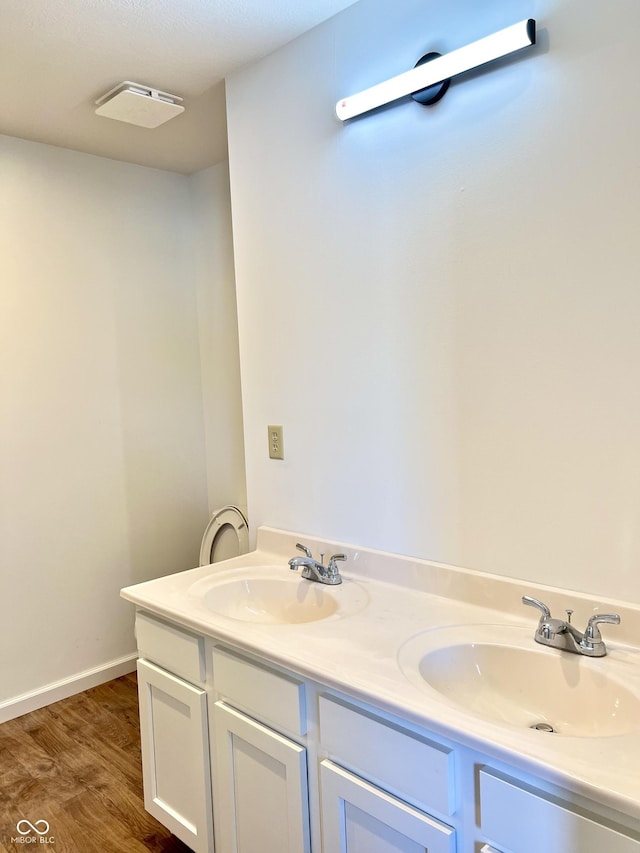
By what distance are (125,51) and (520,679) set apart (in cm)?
206

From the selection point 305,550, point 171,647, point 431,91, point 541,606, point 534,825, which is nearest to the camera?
point 534,825

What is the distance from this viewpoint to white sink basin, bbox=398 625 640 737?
1.17m

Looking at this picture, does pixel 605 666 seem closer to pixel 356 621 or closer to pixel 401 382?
pixel 356 621

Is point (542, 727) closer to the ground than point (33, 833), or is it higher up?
higher up

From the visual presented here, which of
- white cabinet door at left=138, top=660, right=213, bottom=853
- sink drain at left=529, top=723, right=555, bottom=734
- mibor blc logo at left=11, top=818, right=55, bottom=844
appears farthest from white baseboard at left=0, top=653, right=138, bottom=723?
sink drain at left=529, top=723, right=555, bottom=734

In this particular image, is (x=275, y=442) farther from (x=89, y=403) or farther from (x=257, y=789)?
(x=89, y=403)

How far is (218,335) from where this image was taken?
3115 mm

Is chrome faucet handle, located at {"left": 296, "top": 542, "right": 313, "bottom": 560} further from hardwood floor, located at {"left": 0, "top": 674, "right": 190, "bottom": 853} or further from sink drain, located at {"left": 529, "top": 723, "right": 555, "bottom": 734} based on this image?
hardwood floor, located at {"left": 0, "top": 674, "right": 190, "bottom": 853}

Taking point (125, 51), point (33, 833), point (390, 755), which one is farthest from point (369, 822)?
point (125, 51)

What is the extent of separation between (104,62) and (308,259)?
3.00 feet

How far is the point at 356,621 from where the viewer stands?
1.50 m

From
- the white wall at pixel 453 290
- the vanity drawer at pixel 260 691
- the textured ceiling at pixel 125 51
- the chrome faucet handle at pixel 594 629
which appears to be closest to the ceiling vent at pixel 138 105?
the textured ceiling at pixel 125 51

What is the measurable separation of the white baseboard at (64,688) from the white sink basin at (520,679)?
2.09 meters

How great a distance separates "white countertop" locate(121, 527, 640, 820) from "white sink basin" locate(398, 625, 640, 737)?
2cm
